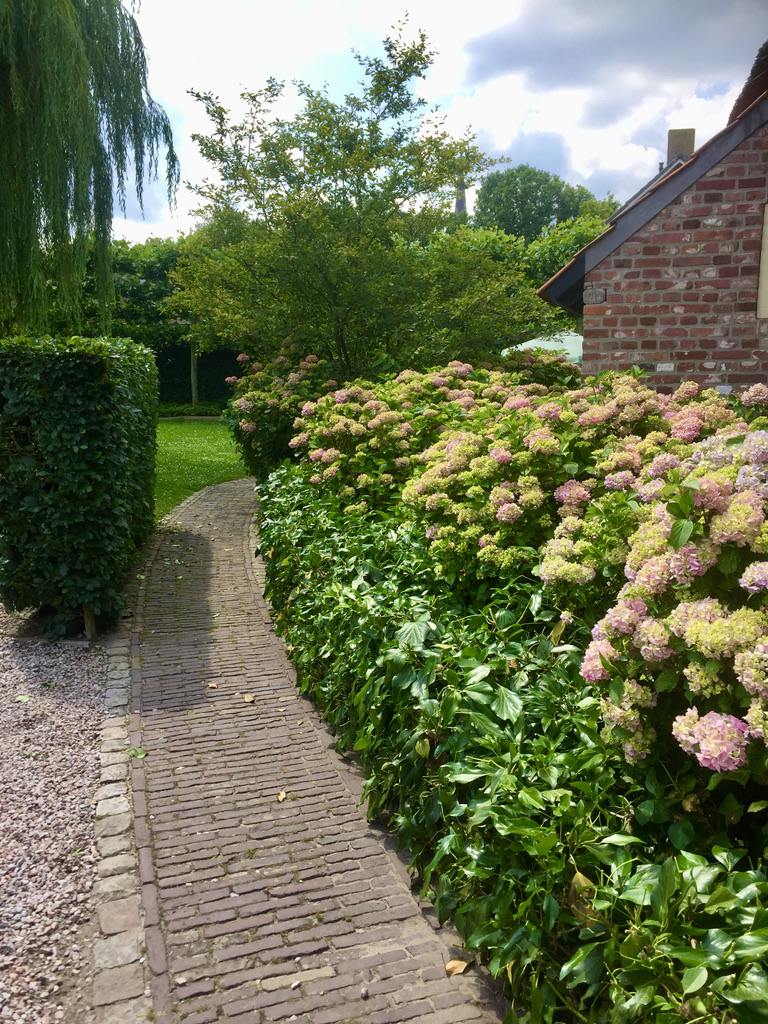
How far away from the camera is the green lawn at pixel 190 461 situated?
40.8 feet

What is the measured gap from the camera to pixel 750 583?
2.00 metres

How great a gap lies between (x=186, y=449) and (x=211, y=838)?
1448 centimetres

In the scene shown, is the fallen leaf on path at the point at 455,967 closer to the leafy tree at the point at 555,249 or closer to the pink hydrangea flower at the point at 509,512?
the pink hydrangea flower at the point at 509,512

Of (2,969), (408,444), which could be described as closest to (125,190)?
(408,444)

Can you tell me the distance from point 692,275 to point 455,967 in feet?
17.8

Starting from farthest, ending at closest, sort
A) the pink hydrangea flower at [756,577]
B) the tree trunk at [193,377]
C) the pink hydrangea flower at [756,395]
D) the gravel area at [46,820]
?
the tree trunk at [193,377] → the pink hydrangea flower at [756,395] → the gravel area at [46,820] → the pink hydrangea flower at [756,577]

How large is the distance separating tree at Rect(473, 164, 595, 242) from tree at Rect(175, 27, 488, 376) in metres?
53.3

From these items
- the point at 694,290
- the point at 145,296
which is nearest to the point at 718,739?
the point at 694,290

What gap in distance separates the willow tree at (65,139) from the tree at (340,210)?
1131 millimetres

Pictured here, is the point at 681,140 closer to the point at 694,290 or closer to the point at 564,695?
the point at 694,290

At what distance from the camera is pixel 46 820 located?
3783mm

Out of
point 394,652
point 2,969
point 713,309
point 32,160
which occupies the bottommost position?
point 2,969

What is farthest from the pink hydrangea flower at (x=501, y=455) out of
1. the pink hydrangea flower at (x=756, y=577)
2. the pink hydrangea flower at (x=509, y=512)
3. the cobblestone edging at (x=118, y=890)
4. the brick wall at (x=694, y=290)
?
the brick wall at (x=694, y=290)

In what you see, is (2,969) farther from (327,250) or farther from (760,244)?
(327,250)
